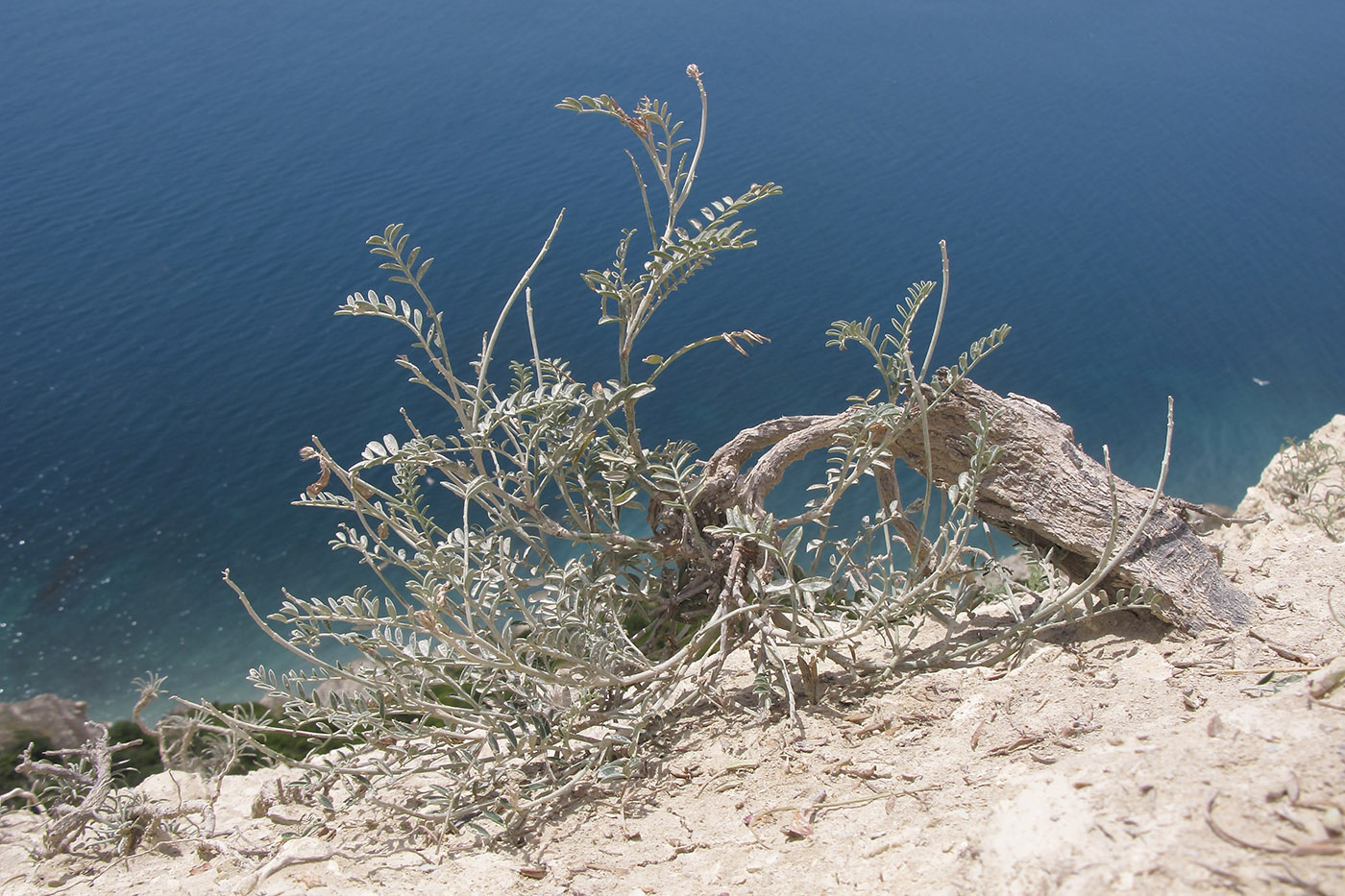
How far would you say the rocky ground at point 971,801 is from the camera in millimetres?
1744

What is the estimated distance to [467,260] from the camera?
1107 centimetres

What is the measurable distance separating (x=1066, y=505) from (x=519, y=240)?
30.3ft

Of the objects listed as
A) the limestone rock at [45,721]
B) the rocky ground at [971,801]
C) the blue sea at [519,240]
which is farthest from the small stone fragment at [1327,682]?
the blue sea at [519,240]

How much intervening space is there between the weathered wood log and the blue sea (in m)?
5.44

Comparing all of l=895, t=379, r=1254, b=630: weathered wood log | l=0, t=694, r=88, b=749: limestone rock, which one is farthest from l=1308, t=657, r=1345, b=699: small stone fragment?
l=0, t=694, r=88, b=749: limestone rock

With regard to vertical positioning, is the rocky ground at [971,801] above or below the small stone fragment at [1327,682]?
below

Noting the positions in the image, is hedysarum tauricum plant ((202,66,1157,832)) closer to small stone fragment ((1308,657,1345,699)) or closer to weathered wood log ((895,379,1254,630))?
weathered wood log ((895,379,1254,630))

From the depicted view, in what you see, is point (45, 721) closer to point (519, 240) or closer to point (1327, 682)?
point (1327, 682)

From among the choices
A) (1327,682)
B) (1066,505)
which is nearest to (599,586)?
(1066,505)

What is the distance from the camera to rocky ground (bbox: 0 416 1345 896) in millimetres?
1744

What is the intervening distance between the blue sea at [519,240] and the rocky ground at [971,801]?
460 cm

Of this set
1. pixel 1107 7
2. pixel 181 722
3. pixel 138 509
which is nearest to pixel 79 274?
pixel 138 509

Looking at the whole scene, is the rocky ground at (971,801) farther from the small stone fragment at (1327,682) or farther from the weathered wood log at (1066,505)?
the weathered wood log at (1066,505)

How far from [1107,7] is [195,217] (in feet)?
65.7
